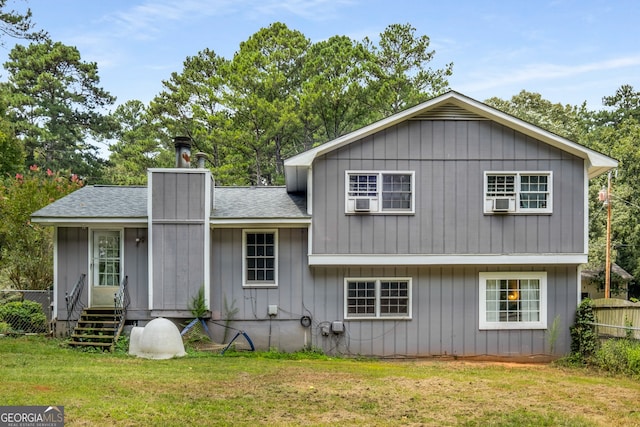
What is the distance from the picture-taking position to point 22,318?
44.3ft

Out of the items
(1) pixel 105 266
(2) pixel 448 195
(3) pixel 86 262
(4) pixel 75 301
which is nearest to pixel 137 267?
(1) pixel 105 266

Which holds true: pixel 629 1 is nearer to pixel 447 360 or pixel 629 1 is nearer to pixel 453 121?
pixel 453 121

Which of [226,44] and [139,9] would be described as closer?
[139,9]

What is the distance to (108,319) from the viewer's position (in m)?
13.0

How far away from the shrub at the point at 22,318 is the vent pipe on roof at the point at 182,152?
5.50 meters

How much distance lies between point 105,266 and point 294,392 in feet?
24.9

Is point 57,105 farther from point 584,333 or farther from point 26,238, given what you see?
point 584,333

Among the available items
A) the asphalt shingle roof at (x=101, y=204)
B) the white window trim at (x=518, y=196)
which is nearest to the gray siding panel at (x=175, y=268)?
the asphalt shingle roof at (x=101, y=204)

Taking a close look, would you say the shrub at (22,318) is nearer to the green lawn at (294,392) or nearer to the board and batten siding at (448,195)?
the green lawn at (294,392)

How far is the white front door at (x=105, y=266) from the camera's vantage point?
13.4 m

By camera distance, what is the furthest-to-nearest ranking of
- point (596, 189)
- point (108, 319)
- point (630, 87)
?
Result: point (630, 87), point (596, 189), point (108, 319)

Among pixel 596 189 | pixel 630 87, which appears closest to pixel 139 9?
pixel 596 189

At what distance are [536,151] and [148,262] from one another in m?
A: 10.4

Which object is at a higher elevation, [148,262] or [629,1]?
[629,1]
